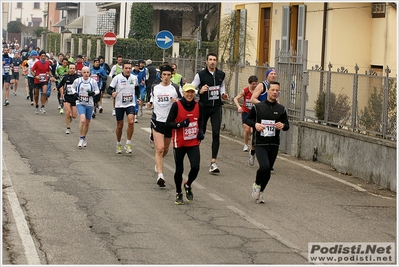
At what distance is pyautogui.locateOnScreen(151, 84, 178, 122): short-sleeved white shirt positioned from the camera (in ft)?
45.3

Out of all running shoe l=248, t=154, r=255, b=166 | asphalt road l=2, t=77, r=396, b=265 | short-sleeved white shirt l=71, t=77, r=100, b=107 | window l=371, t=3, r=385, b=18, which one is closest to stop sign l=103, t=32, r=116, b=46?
window l=371, t=3, r=385, b=18

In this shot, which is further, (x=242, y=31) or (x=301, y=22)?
(x=242, y=31)

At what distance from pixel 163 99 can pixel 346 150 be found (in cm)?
410

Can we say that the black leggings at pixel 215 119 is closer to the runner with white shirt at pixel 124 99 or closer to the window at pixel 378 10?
the runner with white shirt at pixel 124 99

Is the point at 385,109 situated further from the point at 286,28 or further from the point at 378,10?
the point at 286,28

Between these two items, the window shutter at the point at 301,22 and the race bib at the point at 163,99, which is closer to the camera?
the race bib at the point at 163,99

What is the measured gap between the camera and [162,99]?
45.5 ft

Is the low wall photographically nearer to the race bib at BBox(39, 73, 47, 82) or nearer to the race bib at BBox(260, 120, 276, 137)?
the race bib at BBox(260, 120, 276, 137)

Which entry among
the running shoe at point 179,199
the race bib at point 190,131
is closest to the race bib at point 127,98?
the race bib at point 190,131

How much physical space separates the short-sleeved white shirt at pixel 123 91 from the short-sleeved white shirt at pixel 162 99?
11.6ft

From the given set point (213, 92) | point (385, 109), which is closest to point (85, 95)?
point (213, 92)

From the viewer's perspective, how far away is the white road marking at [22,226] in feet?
27.5

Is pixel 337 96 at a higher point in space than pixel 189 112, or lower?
higher

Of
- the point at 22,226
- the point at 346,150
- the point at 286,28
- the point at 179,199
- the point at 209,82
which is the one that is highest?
the point at 286,28
